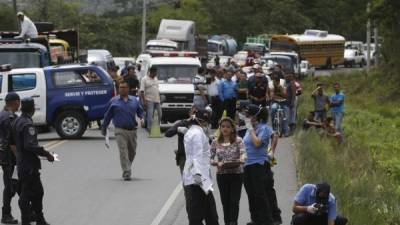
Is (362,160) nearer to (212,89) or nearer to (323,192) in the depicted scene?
(212,89)

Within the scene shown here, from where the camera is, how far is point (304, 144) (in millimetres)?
21750

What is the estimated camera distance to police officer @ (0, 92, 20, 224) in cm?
1360

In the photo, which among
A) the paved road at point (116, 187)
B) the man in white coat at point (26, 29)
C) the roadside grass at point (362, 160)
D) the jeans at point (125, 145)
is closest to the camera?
the roadside grass at point (362, 160)

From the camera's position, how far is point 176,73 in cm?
3003

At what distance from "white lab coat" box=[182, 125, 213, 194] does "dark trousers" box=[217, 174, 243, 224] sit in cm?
86

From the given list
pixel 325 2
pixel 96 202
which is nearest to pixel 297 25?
pixel 325 2

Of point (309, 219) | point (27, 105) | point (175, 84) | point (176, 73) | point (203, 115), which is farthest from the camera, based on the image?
point (176, 73)

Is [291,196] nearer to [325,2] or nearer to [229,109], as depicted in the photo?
[229,109]

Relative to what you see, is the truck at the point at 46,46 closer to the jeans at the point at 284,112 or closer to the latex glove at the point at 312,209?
the jeans at the point at 284,112

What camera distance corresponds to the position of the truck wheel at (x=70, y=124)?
2630 centimetres

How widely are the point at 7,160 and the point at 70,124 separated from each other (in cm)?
1254

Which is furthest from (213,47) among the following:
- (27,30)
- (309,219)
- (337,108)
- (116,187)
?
(309,219)

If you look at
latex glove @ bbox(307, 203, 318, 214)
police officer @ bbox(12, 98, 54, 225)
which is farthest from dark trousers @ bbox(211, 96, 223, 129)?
latex glove @ bbox(307, 203, 318, 214)

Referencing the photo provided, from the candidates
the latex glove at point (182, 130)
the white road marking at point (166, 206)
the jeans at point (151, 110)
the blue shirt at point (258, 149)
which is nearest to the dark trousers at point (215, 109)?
the jeans at point (151, 110)
